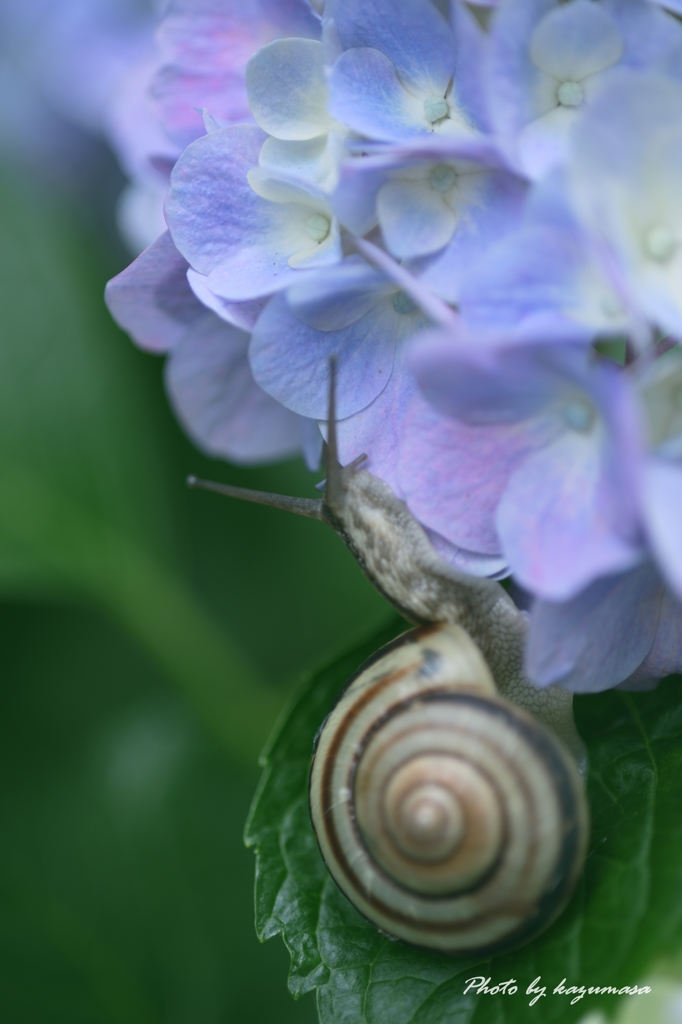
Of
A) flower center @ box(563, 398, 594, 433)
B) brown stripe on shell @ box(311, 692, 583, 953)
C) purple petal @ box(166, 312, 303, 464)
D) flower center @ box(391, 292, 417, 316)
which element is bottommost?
brown stripe on shell @ box(311, 692, 583, 953)

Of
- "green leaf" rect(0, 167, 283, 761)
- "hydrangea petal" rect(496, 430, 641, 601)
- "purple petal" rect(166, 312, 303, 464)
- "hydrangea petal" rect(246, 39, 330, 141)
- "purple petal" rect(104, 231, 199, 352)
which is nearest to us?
"hydrangea petal" rect(496, 430, 641, 601)

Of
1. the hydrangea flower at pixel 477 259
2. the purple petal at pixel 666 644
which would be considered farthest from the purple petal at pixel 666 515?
the purple petal at pixel 666 644

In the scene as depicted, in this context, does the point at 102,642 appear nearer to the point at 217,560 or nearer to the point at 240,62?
the point at 217,560

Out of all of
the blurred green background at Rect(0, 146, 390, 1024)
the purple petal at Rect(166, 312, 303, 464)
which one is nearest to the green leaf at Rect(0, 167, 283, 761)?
the blurred green background at Rect(0, 146, 390, 1024)

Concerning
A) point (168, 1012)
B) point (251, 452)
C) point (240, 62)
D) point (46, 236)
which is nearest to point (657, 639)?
point (251, 452)

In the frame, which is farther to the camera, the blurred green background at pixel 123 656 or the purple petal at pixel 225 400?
the blurred green background at pixel 123 656

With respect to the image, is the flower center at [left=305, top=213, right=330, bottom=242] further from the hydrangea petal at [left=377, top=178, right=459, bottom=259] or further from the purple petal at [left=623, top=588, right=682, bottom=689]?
the purple petal at [left=623, top=588, right=682, bottom=689]

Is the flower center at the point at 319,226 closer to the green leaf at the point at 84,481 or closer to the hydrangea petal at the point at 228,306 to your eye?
the hydrangea petal at the point at 228,306

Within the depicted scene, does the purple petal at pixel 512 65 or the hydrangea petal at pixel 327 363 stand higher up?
the purple petal at pixel 512 65
